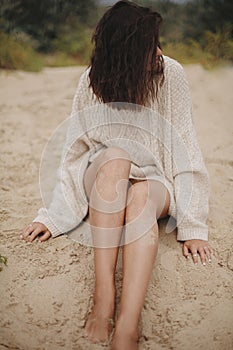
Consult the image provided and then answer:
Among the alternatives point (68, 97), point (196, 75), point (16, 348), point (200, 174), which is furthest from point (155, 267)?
point (196, 75)

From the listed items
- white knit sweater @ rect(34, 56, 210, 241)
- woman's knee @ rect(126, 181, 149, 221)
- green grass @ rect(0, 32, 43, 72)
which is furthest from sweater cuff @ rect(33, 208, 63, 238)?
green grass @ rect(0, 32, 43, 72)

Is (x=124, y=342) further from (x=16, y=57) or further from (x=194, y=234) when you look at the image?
(x=16, y=57)

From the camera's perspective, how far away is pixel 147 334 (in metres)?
1.44

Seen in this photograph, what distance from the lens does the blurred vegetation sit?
471 centimetres

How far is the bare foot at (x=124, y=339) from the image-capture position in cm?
130

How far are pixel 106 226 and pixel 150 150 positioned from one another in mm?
458

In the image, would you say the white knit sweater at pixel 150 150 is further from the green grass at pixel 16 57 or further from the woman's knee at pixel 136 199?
the green grass at pixel 16 57

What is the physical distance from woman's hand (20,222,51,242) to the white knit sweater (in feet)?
0.07

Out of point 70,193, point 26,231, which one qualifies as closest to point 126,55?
point 70,193

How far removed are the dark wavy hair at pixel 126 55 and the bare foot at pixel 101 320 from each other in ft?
2.63

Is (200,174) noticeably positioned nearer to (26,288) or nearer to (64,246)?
(64,246)

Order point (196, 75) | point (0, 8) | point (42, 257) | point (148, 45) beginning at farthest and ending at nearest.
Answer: point (0, 8) < point (196, 75) < point (42, 257) < point (148, 45)

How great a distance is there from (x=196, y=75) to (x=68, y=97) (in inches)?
53.3

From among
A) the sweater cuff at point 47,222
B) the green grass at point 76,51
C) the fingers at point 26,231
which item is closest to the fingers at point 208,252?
the sweater cuff at point 47,222
